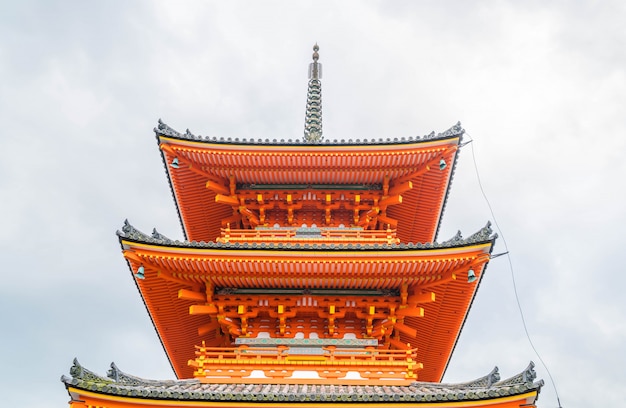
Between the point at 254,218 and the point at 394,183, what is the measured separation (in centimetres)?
439

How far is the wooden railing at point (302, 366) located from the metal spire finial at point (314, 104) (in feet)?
27.5

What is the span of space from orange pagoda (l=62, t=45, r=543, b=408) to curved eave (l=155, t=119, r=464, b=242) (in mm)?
43

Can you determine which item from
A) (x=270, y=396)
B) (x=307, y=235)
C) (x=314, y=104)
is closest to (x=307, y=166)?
(x=307, y=235)

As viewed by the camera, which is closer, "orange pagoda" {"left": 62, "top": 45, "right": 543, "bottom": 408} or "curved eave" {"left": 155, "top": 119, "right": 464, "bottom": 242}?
"orange pagoda" {"left": 62, "top": 45, "right": 543, "bottom": 408}

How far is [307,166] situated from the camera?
57.4 ft

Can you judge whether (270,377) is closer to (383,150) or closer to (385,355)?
(385,355)

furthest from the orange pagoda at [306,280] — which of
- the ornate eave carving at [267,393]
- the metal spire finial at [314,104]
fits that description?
the metal spire finial at [314,104]

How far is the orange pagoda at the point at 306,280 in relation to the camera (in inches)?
499

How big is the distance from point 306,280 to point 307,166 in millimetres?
3871

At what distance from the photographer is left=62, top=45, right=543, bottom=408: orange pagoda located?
12680 millimetres

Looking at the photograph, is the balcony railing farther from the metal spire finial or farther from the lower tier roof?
the lower tier roof

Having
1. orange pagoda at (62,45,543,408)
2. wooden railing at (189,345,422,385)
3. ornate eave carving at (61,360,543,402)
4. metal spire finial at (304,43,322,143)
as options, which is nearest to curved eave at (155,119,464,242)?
orange pagoda at (62,45,543,408)

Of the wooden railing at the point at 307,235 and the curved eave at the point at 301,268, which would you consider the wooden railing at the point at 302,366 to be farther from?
the wooden railing at the point at 307,235

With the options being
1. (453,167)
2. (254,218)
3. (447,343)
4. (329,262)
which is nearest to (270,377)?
(329,262)
